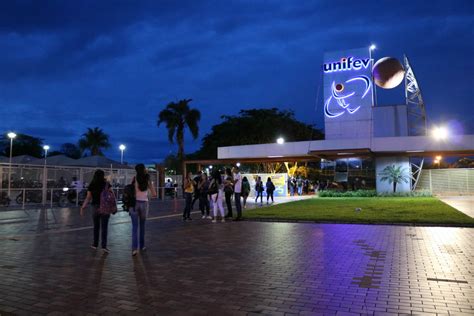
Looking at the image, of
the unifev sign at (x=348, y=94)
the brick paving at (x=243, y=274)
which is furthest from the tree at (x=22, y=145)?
the brick paving at (x=243, y=274)

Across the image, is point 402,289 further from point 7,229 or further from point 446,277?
point 7,229

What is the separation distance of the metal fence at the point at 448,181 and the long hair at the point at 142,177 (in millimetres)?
28967

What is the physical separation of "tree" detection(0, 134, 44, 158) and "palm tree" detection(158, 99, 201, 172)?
35.0m

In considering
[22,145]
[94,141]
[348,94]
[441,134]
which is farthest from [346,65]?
[22,145]

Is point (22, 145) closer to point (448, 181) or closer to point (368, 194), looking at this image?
point (368, 194)

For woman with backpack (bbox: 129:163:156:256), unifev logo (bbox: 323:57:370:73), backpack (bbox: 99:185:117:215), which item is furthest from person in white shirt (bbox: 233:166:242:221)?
unifev logo (bbox: 323:57:370:73)

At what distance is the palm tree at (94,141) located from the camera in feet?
201

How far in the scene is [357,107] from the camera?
105ft

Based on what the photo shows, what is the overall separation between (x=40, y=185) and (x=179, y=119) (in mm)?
22086

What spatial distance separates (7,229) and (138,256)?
653 cm

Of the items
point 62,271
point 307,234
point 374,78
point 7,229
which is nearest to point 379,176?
point 374,78

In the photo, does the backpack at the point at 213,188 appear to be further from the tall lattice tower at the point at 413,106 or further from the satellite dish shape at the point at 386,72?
the tall lattice tower at the point at 413,106

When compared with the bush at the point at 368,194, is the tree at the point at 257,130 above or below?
above

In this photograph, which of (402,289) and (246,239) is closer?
(402,289)
